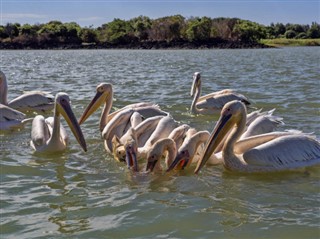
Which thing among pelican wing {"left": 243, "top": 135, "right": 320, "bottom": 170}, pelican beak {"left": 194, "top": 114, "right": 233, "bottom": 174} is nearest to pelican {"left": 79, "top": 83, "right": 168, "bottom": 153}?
pelican beak {"left": 194, "top": 114, "right": 233, "bottom": 174}

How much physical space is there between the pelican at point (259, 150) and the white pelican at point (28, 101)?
4.72 metres

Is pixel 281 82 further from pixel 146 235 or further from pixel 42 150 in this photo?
pixel 146 235

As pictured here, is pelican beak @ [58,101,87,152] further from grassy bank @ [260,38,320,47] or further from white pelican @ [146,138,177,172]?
grassy bank @ [260,38,320,47]

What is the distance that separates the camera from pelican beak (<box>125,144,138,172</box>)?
186 inches

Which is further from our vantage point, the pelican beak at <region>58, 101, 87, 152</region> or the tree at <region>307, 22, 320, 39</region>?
the tree at <region>307, 22, 320, 39</region>

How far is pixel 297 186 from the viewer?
14.2ft

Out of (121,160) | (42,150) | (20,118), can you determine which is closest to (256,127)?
(121,160)

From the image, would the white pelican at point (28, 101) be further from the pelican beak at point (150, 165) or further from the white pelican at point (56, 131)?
the pelican beak at point (150, 165)

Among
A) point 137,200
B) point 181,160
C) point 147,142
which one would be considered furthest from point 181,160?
point 137,200

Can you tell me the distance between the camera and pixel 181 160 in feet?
15.5

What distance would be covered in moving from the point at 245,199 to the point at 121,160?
154 centimetres

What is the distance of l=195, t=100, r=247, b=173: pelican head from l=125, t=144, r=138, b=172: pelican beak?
0.60 meters

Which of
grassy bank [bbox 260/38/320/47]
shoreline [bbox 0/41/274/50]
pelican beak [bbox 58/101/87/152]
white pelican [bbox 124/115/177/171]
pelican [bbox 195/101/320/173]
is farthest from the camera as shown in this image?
grassy bank [bbox 260/38/320/47]

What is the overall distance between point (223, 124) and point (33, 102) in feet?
15.8
